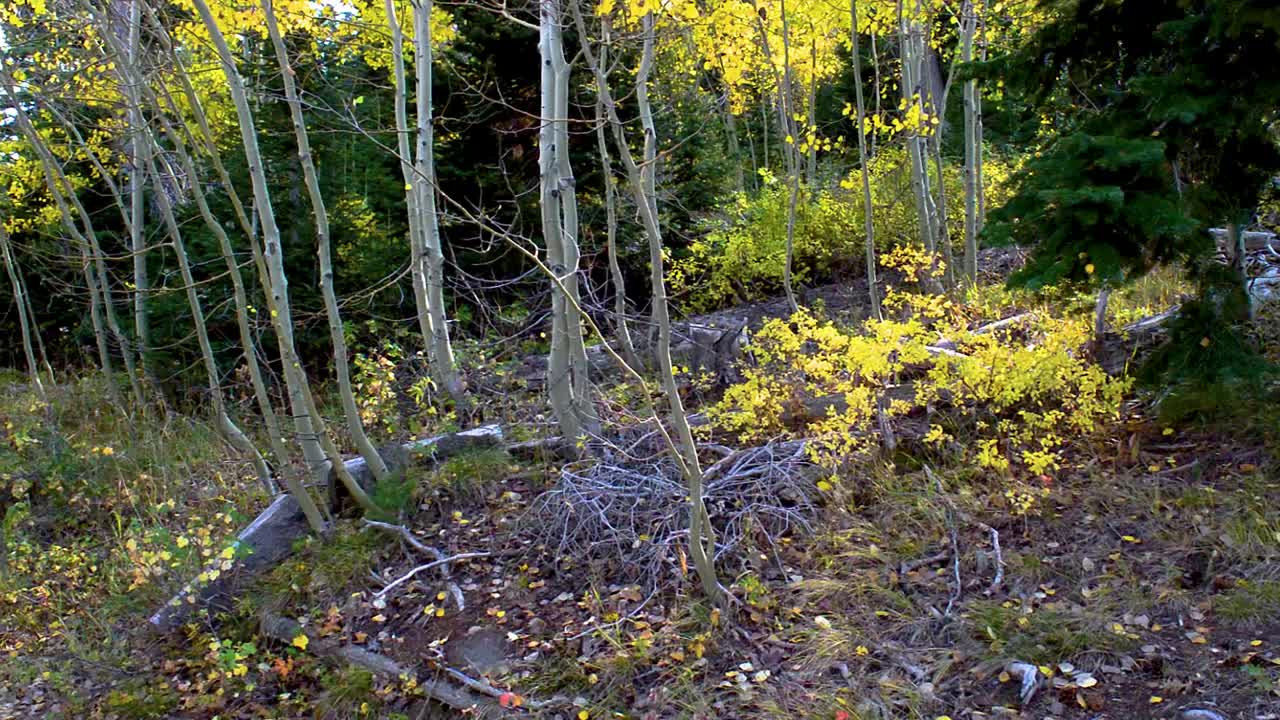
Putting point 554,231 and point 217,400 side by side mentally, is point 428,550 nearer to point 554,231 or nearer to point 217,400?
point 217,400

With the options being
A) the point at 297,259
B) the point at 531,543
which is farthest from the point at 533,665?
the point at 297,259

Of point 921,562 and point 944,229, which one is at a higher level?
point 944,229

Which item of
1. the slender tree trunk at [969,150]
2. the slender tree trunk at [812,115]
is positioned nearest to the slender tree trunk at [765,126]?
the slender tree trunk at [812,115]

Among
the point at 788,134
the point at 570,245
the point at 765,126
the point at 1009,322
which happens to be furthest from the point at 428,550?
the point at 765,126

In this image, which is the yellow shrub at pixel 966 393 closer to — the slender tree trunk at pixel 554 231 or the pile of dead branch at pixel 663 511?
the pile of dead branch at pixel 663 511

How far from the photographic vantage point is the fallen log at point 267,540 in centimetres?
436

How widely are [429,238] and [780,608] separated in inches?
152

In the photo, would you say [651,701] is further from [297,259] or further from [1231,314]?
[297,259]

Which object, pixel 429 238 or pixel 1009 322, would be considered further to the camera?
pixel 429 238

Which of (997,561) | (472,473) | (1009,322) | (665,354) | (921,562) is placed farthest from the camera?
(472,473)

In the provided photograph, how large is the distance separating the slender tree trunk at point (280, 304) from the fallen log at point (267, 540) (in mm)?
288

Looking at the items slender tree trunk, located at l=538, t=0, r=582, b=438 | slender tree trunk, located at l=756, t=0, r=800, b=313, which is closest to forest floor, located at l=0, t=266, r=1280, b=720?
slender tree trunk, located at l=538, t=0, r=582, b=438

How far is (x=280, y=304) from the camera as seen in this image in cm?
448

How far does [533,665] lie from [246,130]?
9.59 ft
